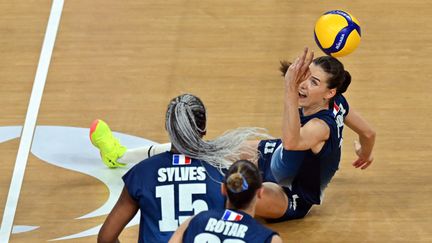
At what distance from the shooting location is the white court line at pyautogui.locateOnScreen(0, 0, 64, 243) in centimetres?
617

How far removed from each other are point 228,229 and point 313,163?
1681mm

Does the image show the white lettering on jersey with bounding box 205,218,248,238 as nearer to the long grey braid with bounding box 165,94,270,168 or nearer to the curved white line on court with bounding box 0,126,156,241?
the long grey braid with bounding box 165,94,270,168

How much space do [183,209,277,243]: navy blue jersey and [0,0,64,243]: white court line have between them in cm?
207

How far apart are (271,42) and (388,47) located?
915 mm

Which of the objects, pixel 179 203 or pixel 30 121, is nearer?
pixel 179 203

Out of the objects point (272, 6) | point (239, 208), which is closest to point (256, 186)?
point (239, 208)

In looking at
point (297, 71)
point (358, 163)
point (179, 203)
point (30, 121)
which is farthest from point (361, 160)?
point (30, 121)

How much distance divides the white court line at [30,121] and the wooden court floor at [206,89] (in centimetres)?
4

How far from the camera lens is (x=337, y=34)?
6.14 meters

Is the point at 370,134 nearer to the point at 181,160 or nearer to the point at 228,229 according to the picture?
the point at 181,160

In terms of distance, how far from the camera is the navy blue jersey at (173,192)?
4.77 meters

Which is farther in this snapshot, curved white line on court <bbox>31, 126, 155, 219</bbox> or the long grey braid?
curved white line on court <bbox>31, 126, 155, 219</bbox>

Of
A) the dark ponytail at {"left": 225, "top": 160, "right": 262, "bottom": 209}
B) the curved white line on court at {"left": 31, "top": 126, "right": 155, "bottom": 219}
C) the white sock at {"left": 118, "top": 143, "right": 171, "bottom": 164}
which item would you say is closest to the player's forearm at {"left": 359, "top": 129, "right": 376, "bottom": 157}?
the white sock at {"left": 118, "top": 143, "right": 171, "bottom": 164}

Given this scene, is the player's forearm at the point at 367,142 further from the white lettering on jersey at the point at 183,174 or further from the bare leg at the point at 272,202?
the white lettering on jersey at the point at 183,174
